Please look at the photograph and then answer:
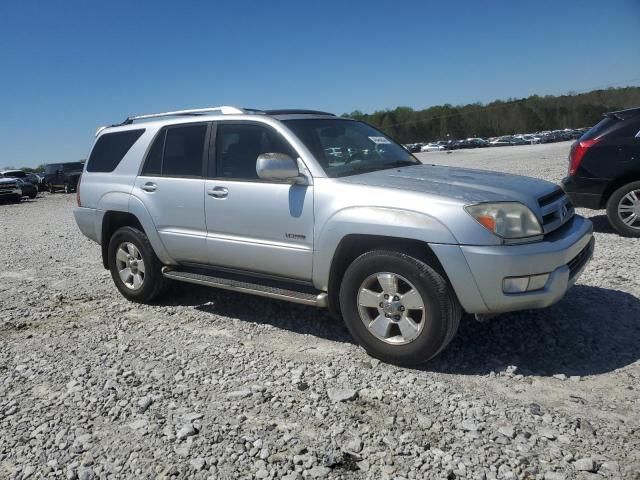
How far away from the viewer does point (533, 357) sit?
3.98m

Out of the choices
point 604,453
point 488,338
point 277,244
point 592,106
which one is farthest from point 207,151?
point 592,106

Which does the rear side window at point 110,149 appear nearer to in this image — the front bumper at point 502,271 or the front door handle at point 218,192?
the front door handle at point 218,192

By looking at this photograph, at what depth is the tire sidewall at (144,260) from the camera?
18.1 ft

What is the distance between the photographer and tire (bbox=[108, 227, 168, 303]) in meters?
5.54

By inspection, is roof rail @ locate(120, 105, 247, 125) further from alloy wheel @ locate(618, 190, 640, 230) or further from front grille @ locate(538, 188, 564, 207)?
alloy wheel @ locate(618, 190, 640, 230)

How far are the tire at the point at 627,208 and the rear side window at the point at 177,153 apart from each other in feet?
18.3

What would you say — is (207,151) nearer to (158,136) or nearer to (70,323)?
(158,136)

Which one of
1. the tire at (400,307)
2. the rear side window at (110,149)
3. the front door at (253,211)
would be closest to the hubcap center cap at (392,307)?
the tire at (400,307)

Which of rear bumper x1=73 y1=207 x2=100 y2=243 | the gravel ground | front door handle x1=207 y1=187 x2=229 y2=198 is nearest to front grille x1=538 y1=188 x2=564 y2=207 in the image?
the gravel ground

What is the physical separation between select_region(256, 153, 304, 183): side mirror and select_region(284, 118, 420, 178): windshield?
0.27 meters

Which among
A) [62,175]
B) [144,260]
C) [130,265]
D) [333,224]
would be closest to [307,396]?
[333,224]

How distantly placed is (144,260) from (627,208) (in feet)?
20.4

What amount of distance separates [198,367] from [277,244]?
1.12m

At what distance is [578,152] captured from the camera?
760 cm
